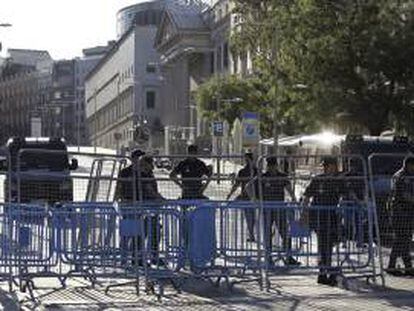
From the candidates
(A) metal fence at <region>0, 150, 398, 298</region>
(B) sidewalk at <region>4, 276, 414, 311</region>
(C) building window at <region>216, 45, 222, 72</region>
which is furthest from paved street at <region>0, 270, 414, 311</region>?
(C) building window at <region>216, 45, 222, 72</region>

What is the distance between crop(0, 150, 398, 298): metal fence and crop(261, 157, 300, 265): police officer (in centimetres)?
2

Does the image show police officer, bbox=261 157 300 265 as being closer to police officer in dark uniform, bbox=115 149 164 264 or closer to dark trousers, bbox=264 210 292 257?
dark trousers, bbox=264 210 292 257

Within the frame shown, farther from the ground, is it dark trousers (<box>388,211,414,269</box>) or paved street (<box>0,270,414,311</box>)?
dark trousers (<box>388,211,414,269</box>)

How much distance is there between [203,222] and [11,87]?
7424 inches

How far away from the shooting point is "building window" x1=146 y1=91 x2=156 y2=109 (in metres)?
143

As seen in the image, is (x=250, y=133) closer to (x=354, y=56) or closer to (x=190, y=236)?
(x=354, y=56)

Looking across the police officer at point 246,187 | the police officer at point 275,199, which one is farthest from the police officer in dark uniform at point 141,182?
the police officer at point 275,199

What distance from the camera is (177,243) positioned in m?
12.9

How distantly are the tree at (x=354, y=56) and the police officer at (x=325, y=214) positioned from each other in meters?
28.3

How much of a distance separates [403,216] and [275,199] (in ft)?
6.39

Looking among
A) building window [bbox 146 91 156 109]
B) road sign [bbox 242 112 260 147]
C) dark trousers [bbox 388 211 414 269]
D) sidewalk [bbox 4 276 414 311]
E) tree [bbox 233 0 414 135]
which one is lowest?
sidewalk [bbox 4 276 414 311]

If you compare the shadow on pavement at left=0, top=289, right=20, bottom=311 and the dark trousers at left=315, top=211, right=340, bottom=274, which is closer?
the shadow on pavement at left=0, top=289, right=20, bottom=311

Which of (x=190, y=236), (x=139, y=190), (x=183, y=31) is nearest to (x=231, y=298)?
(x=190, y=236)

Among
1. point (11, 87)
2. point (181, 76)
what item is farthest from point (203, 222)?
point (11, 87)
